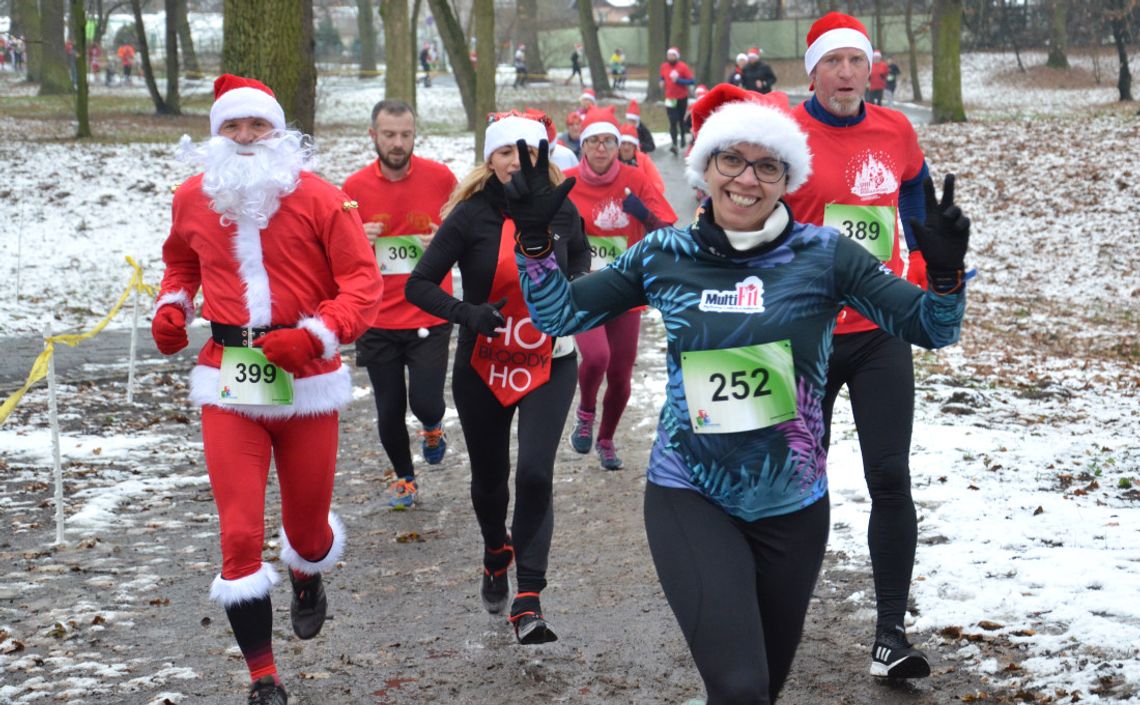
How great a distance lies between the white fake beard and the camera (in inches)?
195

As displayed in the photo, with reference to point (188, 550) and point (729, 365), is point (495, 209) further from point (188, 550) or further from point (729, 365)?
point (188, 550)

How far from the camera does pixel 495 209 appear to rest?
591 cm

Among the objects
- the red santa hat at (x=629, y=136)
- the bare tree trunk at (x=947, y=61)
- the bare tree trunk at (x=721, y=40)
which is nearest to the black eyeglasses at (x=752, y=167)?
the red santa hat at (x=629, y=136)

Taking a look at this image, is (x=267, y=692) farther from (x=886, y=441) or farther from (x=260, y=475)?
(x=886, y=441)

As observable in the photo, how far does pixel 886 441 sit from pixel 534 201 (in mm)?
1831

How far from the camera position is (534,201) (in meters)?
3.90

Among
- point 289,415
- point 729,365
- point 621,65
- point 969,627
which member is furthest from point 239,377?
point 621,65

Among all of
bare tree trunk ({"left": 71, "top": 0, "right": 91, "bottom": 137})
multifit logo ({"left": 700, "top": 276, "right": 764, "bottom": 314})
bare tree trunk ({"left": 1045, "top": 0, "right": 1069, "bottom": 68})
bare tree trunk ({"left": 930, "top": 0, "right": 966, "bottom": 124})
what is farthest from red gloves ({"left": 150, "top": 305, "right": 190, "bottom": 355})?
bare tree trunk ({"left": 1045, "top": 0, "right": 1069, "bottom": 68})

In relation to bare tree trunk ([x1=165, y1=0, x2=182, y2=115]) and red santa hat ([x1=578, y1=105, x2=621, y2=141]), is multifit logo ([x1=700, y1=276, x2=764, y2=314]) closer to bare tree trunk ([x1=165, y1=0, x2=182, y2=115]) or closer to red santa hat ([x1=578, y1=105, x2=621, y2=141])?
red santa hat ([x1=578, y1=105, x2=621, y2=141])

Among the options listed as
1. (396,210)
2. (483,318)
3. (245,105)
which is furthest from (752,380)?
(396,210)

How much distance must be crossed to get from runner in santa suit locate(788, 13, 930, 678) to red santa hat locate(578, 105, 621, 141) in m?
3.23

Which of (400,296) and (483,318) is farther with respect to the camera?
(400,296)

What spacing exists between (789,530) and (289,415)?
6.98 ft

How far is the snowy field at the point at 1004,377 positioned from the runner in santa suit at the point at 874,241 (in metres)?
0.54
